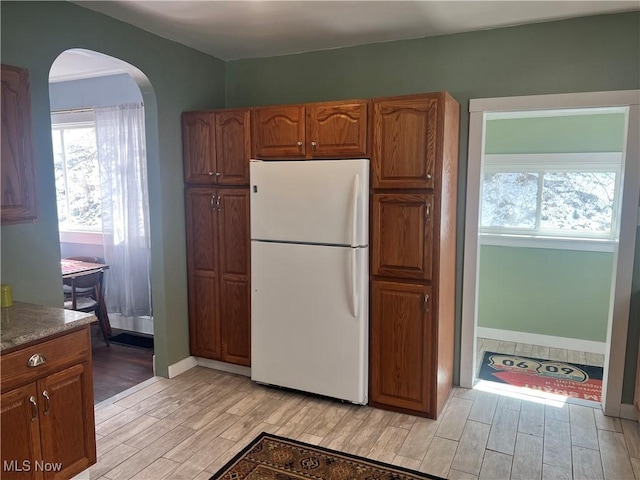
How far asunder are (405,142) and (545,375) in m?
2.42

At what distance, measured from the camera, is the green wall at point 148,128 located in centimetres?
245

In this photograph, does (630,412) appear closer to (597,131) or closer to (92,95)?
(597,131)

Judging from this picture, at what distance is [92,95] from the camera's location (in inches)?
185

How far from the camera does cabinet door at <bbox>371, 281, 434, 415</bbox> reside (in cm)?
291

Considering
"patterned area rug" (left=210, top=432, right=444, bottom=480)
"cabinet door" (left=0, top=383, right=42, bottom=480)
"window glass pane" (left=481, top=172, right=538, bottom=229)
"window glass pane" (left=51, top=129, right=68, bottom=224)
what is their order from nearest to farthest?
"cabinet door" (left=0, top=383, right=42, bottom=480) → "patterned area rug" (left=210, top=432, right=444, bottom=480) → "window glass pane" (left=481, top=172, right=538, bottom=229) → "window glass pane" (left=51, top=129, right=68, bottom=224)

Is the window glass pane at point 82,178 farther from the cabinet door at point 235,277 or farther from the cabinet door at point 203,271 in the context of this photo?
the cabinet door at point 235,277

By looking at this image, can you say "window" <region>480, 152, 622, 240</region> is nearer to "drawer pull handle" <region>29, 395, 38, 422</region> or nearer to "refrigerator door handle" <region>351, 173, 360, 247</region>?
"refrigerator door handle" <region>351, 173, 360, 247</region>

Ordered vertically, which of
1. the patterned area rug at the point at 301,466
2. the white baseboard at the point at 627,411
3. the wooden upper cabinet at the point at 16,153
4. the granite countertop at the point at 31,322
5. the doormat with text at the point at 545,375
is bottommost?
the doormat with text at the point at 545,375

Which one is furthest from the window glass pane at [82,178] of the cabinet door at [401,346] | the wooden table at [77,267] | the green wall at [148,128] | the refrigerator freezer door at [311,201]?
the cabinet door at [401,346]

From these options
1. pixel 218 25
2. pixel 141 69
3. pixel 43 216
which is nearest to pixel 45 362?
pixel 43 216

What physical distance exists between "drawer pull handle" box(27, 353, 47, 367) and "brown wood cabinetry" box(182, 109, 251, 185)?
1780mm

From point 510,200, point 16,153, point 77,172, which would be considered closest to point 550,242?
point 510,200

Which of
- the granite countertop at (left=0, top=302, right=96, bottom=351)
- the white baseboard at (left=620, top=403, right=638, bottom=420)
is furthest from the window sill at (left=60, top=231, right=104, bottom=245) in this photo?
Result: the white baseboard at (left=620, top=403, right=638, bottom=420)

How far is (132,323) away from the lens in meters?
4.77
